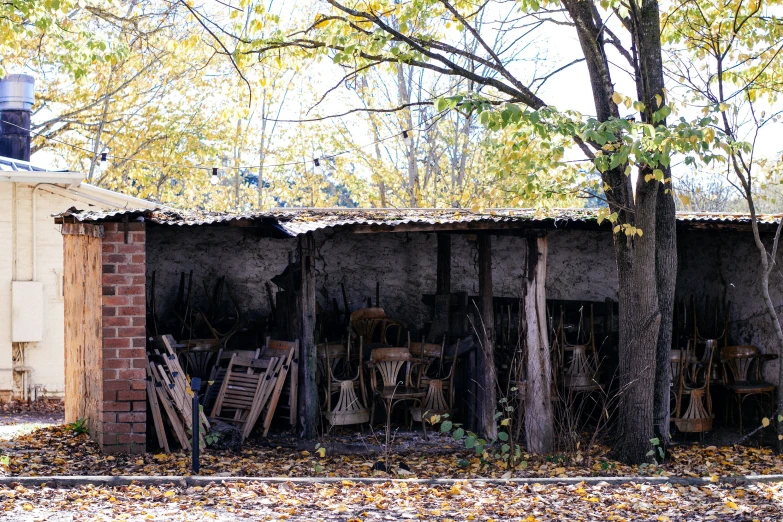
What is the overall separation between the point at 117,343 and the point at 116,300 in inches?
15.5

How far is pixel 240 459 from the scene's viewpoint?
845cm

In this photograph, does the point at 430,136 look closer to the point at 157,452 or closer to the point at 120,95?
the point at 120,95

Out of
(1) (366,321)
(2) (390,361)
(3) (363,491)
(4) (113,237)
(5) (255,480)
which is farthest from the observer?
(1) (366,321)

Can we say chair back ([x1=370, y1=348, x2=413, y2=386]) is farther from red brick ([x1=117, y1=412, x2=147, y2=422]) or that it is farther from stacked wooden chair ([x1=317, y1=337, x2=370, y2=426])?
red brick ([x1=117, y1=412, x2=147, y2=422])

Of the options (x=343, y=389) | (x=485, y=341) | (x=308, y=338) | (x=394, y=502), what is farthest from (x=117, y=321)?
(x=485, y=341)

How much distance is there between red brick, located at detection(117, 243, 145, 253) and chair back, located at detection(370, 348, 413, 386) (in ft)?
9.25

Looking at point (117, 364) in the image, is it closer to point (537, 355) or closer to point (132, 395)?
point (132, 395)

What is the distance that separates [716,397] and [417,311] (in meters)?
3.78

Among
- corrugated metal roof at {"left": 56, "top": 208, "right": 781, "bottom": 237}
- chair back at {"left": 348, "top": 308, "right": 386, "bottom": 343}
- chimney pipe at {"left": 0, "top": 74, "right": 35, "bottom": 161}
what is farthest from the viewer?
chimney pipe at {"left": 0, "top": 74, "right": 35, "bottom": 161}

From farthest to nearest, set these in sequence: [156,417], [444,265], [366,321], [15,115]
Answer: [15,115] → [444,265] → [366,321] → [156,417]

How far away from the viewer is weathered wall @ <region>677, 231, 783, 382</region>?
10.1m

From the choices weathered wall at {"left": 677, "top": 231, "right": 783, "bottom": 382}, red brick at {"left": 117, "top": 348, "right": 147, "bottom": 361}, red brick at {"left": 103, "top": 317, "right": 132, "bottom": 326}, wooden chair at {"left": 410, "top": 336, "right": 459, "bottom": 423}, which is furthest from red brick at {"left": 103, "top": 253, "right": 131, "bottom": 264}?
weathered wall at {"left": 677, "top": 231, "right": 783, "bottom": 382}

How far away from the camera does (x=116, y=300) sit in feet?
26.9

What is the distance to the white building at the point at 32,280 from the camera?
12.0m
